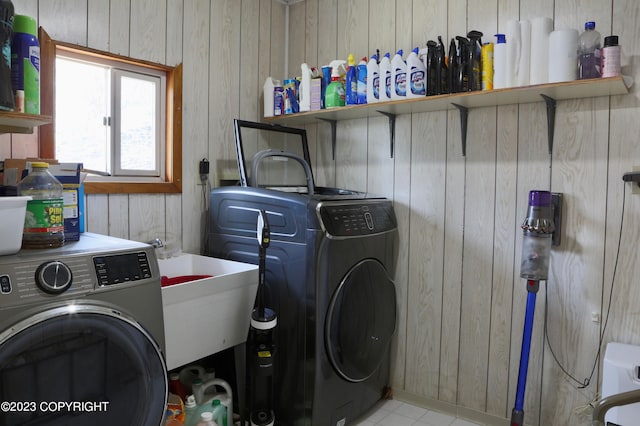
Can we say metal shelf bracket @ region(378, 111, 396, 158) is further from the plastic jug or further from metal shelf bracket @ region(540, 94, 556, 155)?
the plastic jug

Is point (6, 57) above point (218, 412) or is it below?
above

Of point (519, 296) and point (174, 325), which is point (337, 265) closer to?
point (174, 325)

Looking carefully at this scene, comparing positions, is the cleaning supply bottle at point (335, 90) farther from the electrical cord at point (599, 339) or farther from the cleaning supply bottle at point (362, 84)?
the electrical cord at point (599, 339)

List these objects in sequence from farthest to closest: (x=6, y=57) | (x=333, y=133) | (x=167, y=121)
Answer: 1. (x=333, y=133)
2. (x=167, y=121)
3. (x=6, y=57)

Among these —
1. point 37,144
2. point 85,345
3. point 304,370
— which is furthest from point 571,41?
point 37,144

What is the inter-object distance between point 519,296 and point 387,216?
0.78 meters

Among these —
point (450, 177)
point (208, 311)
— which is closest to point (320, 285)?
point (208, 311)

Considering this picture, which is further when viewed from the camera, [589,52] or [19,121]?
[589,52]

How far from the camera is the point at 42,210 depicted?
141cm

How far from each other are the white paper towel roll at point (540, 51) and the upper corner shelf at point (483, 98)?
0.05 m

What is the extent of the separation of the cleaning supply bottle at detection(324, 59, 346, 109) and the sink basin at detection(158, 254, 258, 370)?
3.45 ft

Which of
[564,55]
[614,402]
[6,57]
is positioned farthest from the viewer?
[564,55]

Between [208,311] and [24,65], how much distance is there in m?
1.10

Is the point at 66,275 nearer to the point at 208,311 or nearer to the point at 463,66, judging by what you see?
the point at 208,311
